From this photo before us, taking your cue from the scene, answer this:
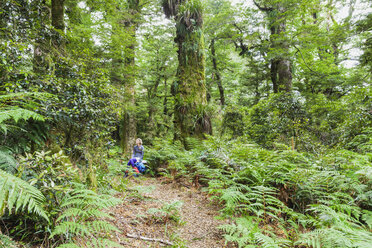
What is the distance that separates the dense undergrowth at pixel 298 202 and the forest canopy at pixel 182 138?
0.08 ft

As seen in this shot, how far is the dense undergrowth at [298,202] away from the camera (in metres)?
2.08

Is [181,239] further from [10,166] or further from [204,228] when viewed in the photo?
[10,166]

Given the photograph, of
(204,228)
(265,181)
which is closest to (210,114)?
(265,181)

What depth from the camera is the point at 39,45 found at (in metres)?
3.12

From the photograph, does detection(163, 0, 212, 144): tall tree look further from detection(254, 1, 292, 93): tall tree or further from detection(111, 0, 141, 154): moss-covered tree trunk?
detection(254, 1, 292, 93): tall tree

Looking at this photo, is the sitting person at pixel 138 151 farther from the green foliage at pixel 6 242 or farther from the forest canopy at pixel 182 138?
the green foliage at pixel 6 242

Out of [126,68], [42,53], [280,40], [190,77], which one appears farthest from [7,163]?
[280,40]

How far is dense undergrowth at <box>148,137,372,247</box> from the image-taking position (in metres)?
2.08

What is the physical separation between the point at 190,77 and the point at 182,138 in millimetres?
2407

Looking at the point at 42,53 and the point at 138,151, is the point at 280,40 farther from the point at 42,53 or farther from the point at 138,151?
the point at 42,53

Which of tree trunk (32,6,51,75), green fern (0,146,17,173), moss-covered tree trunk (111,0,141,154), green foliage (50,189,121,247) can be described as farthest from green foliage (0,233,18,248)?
moss-covered tree trunk (111,0,141,154)

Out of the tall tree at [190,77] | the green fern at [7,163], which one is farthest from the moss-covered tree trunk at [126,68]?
the green fern at [7,163]

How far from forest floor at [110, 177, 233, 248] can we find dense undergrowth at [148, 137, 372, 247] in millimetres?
314

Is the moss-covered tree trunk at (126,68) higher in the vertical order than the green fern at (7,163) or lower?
higher
